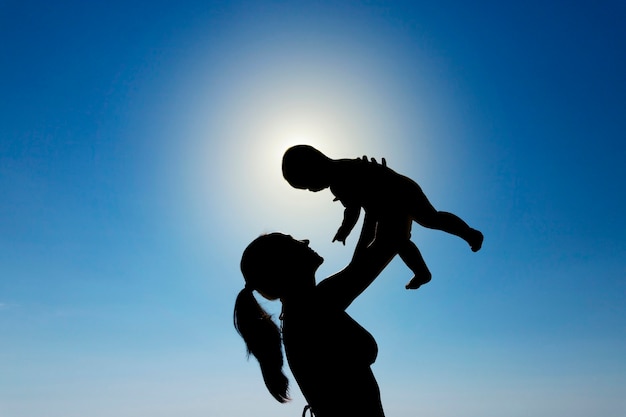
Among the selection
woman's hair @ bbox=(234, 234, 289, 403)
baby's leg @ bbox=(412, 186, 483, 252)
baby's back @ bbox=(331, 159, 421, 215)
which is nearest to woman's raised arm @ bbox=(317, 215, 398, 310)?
baby's back @ bbox=(331, 159, 421, 215)

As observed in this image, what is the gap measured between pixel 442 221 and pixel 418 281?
0.62 meters

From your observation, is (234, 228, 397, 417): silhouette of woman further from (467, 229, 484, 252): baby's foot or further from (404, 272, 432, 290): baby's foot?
(467, 229, 484, 252): baby's foot

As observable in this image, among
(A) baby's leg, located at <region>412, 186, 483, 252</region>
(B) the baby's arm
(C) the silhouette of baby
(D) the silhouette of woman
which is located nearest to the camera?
(D) the silhouette of woman

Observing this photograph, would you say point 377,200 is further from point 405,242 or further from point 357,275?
point 357,275

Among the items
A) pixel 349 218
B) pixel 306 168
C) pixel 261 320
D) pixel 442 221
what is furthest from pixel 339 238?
pixel 261 320

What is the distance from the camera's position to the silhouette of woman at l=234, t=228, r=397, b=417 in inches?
109

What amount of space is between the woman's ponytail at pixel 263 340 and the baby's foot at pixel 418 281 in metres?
1.37

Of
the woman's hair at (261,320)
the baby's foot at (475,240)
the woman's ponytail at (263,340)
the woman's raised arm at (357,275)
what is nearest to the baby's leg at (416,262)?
the baby's foot at (475,240)

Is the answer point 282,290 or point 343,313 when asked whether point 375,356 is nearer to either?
point 343,313

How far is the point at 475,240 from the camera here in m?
3.64

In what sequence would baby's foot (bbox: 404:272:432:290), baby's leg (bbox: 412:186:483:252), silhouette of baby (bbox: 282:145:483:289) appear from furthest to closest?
baby's foot (bbox: 404:272:432:290) → baby's leg (bbox: 412:186:483:252) → silhouette of baby (bbox: 282:145:483:289)

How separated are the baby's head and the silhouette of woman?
0.83 metres

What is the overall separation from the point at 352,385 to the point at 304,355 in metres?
0.41

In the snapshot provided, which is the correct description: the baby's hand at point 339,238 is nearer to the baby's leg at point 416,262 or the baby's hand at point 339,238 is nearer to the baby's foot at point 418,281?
the baby's leg at point 416,262
